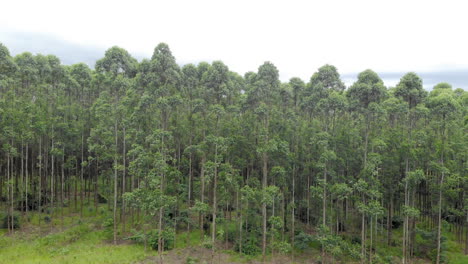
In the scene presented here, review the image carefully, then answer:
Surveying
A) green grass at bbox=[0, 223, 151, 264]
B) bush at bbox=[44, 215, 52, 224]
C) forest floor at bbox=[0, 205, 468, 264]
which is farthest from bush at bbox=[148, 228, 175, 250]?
bush at bbox=[44, 215, 52, 224]

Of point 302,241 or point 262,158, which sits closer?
point 262,158

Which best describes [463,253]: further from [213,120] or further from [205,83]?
[205,83]

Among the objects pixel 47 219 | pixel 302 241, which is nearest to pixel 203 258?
pixel 302 241

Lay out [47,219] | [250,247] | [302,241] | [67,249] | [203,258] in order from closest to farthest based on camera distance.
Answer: [67,249]
[203,258]
[250,247]
[302,241]
[47,219]

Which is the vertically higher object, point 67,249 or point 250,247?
point 67,249

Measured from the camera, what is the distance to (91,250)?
33406 mm

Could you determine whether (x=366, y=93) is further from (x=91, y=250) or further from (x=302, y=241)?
(x=91, y=250)

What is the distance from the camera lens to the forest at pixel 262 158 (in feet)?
104

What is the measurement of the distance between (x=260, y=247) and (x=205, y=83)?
72.6 feet

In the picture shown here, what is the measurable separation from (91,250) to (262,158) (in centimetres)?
2288

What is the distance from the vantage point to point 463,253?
121 ft

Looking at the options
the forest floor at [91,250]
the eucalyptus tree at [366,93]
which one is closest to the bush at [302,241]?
the forest floor at [91,250]

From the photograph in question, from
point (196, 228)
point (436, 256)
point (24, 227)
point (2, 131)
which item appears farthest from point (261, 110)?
point (24, 227)

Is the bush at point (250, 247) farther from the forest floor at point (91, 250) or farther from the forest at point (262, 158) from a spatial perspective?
the forest floor at point (91, 250)
